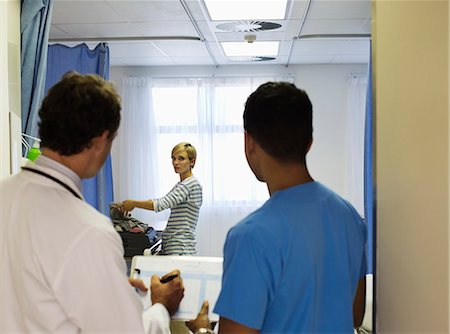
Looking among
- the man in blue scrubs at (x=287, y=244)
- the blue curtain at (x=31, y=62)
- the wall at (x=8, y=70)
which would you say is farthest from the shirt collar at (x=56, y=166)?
the blue curtain at (x=31, y=62)

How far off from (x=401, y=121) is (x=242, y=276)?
1.68 ft

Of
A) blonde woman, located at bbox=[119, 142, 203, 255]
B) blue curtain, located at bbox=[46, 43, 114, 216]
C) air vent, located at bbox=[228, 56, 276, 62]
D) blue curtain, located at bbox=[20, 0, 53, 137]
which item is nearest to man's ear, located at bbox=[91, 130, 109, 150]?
blue curtain, located at bbox=[20, 0, 53, 137]

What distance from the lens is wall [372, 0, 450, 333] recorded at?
1040mm

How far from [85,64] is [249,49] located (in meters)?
1.47

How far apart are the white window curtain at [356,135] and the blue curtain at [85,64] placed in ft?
9.02

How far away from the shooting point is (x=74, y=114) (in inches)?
44.4

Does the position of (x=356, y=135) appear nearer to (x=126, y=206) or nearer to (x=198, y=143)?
(x=198, y=143)

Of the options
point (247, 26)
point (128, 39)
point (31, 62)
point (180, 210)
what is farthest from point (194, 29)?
point (31, 62)

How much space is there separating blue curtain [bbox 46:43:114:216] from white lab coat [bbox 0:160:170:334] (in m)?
3.07

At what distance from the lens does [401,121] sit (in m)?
1.22

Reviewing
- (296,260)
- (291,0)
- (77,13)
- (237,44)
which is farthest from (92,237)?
(237,44)

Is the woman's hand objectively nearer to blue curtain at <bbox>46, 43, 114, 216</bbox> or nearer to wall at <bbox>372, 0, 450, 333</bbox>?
blue curtain at <bbox>46, 43, 114, 216</bbox>

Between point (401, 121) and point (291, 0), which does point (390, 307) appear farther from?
point (291, 0)

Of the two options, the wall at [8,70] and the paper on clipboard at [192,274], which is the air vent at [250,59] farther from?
the paper on clipboard at [192,274]
